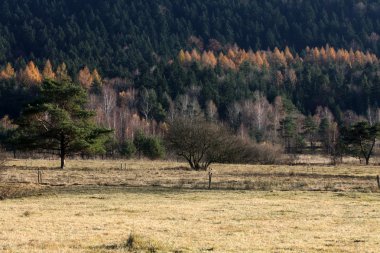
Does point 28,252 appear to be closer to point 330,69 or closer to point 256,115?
point 256,115

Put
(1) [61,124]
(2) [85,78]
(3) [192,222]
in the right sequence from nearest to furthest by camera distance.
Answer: (3) [192,222] → (1) [61,124] → (2) [85,78]

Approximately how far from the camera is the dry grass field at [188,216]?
17344 millimetres

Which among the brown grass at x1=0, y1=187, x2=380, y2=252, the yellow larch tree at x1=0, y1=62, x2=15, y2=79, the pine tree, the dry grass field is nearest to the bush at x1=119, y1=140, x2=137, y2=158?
the pine tree

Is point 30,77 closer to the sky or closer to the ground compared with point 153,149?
closer to the sky

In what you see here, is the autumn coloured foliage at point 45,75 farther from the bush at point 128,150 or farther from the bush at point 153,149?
the bush at point 153,149

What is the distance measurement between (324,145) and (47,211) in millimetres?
88661

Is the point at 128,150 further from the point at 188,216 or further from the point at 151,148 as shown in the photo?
the point at 188,216

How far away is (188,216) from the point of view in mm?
24750

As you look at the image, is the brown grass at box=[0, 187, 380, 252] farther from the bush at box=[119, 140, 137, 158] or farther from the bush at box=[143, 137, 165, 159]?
the bush at box=[119, 140, 137, 158]

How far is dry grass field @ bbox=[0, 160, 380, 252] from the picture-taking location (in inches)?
683

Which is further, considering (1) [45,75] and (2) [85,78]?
(2) [85,78]

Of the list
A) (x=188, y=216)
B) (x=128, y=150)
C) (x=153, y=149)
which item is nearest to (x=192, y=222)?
(x=188, y=216)

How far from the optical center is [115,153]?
96375 mm

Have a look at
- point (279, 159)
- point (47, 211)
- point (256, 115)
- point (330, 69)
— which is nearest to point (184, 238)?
point (47, 211)
